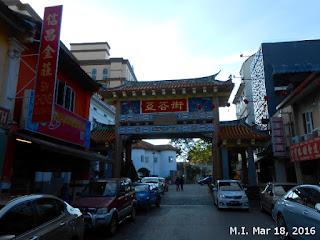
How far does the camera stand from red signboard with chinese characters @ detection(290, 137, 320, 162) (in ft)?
37.7

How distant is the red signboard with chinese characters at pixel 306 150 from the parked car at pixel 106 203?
29.5ft

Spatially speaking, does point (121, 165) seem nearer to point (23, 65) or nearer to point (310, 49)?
point (23, 65)

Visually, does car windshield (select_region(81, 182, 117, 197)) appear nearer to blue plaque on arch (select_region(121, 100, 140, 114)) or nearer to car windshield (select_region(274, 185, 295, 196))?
car windshield (select_region(274, 185, 295, 196))

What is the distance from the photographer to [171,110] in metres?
18.2

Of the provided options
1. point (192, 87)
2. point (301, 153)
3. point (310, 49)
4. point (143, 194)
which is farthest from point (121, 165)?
point (310, 49)

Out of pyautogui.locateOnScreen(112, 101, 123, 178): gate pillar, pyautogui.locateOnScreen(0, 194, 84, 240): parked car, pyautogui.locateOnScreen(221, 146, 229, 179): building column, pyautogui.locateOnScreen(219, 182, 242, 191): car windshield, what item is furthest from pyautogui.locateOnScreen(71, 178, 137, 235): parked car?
pyautogui.locateOnScreen(221, 146, 229, 179): building column

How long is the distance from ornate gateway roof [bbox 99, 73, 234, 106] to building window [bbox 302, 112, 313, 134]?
5.06 m

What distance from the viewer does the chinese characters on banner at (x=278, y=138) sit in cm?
1592

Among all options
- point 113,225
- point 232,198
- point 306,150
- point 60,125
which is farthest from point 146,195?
point 306,150

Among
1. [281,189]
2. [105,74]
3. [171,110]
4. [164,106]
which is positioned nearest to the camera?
[281,189]

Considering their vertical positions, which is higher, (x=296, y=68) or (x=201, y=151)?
(x=296, y=68)

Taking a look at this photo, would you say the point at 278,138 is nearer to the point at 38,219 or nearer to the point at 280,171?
the point at 280,171

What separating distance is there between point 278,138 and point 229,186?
5722 mm

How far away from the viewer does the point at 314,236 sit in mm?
4684
